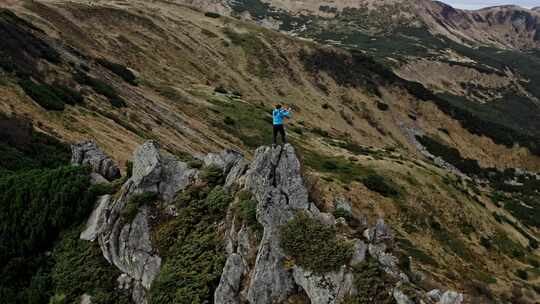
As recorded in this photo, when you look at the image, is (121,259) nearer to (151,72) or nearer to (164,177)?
(164,177)

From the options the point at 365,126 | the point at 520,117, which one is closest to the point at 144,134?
the point at 365,126

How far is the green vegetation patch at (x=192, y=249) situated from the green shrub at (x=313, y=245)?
7.95 ft

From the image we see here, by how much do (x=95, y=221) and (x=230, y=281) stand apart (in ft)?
22.9

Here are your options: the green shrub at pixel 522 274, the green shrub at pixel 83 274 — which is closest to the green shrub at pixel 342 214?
the green shrub at pixel 83 274

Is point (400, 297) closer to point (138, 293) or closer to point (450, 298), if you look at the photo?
point (450, 298)

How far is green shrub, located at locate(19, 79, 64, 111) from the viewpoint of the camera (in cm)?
3219

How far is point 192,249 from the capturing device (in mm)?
14391

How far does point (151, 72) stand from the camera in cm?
6425

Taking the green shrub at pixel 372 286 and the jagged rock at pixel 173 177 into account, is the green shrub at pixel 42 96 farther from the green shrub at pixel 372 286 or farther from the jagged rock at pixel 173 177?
the green shrub at pixel 372 286

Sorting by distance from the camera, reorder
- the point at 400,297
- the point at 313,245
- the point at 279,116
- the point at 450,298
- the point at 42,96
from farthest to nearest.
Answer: the point at 42,96
the point at 279,116
the point at 313,245
the point at 450,298
the point at 400,297

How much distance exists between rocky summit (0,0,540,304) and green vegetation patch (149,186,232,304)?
0.05m

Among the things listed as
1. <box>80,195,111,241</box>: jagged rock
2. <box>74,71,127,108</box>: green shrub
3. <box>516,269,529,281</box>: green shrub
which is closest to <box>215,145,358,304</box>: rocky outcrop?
<box>80,195,111,241</box>: jagged rock

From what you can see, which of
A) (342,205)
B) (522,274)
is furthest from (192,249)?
(522,274)

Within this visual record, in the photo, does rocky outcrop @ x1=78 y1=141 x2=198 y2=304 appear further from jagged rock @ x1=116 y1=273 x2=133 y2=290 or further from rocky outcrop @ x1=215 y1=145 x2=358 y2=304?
rocky outcrop @ x1=215 y1=145 x2=358 y2=304
